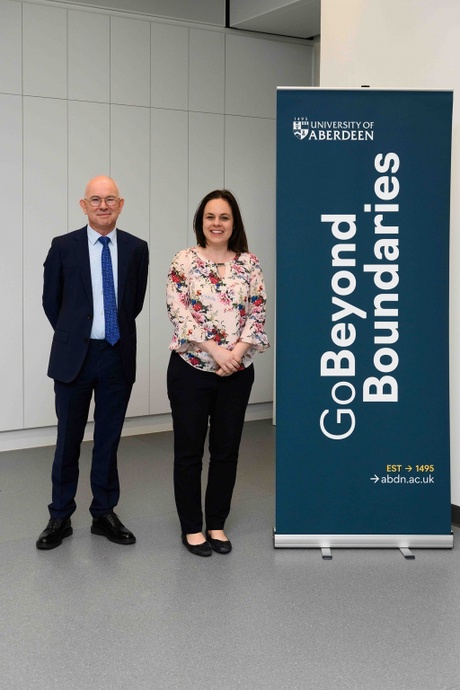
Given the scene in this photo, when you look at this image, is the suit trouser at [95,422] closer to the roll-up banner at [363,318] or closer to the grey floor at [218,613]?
the grey floor at [218,613]

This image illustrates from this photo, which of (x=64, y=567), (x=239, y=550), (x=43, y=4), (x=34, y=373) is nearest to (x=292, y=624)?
(x=239, y=550)

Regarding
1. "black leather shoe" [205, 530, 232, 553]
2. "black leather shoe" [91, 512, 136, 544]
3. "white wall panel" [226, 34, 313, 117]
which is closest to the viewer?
"black leather shoe" [205, 530, 232, 553]

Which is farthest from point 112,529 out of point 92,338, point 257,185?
point 257,185

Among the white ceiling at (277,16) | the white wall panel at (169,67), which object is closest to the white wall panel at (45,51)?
the white wall panel at (169,67)

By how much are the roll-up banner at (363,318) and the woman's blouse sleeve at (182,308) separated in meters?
0.44

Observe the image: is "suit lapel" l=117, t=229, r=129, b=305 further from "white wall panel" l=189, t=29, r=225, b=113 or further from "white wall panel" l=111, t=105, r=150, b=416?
"white wall panel" l=189, t=29, r=225, b=113

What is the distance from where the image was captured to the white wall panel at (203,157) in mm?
7051

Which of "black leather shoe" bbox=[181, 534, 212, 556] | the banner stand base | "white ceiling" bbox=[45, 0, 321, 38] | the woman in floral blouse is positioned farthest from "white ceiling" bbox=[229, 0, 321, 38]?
"black leather shoe" bbox=[181, 534, 212, 556]

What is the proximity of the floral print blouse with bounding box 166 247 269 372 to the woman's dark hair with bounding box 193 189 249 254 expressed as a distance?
10cm

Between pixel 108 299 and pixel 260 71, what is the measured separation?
3.82m

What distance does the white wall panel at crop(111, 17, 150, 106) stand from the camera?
659cm

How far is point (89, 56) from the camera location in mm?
6477

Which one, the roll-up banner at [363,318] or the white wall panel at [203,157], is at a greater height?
the white wall panel at [203,157]

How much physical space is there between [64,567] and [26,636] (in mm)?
738
